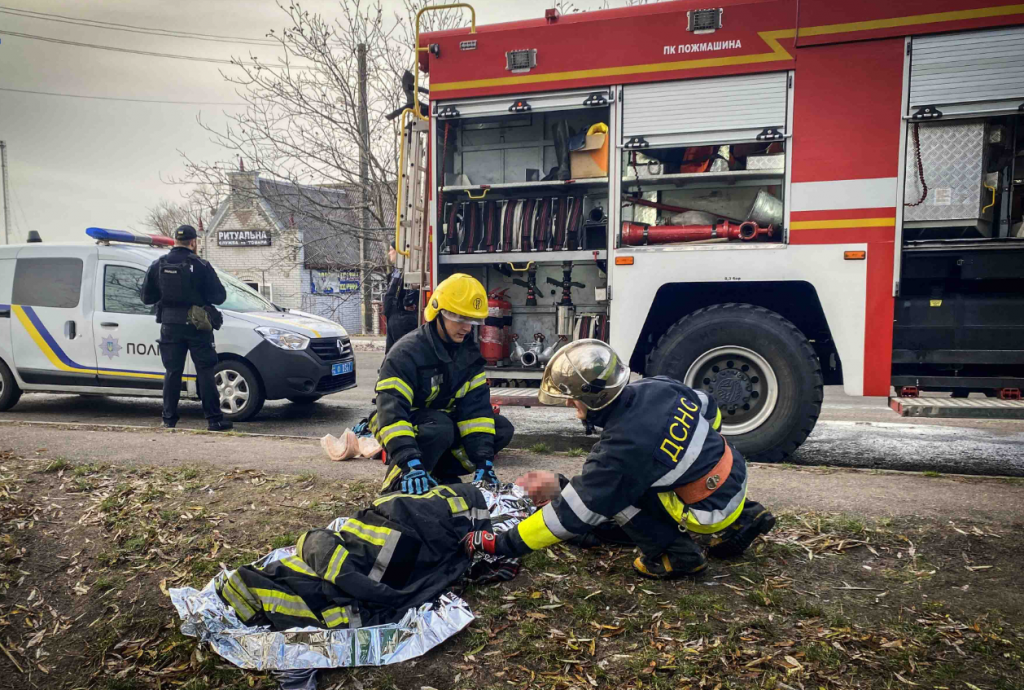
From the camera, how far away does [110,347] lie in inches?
288

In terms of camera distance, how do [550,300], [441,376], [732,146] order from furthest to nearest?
[550,300], [732,146], [441,376]

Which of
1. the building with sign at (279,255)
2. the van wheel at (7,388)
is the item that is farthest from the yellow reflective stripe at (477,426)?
the building with sign at (279,255)

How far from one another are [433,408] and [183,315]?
12.2ft

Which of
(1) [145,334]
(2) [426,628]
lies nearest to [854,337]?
(2) [426,628]

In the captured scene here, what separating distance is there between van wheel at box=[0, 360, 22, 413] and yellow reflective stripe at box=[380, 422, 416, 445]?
6660 mm

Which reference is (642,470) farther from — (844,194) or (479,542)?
(844,194)

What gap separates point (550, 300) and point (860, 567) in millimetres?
3721

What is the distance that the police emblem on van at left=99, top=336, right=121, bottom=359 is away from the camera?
23.9ft

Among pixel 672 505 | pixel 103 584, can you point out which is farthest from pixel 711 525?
pixel 103 584

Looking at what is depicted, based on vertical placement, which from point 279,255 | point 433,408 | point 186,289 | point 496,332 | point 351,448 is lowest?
point 351,448

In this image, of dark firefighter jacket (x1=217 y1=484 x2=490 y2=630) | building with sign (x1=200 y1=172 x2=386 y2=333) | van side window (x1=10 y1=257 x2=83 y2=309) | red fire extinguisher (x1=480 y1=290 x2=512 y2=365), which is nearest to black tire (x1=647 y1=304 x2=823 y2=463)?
red fire extinguisher (x1=480 y1=290 x2=512 y2=365)

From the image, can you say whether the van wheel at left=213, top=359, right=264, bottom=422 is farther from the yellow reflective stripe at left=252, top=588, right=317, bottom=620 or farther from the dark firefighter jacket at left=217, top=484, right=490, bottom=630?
the yellow reflective stripe at left=252, top=588, right=317, bottom=620

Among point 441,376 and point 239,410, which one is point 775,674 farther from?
point 239,410

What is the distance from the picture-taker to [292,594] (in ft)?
8.54
